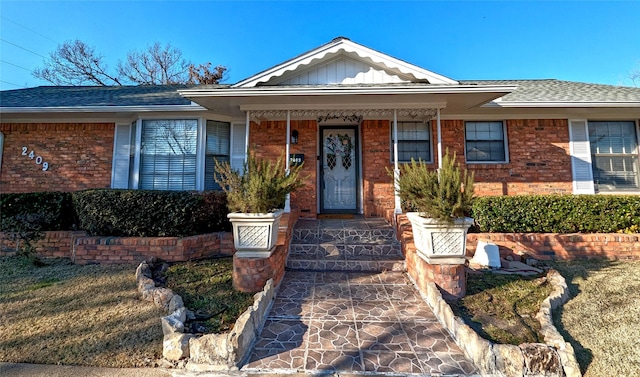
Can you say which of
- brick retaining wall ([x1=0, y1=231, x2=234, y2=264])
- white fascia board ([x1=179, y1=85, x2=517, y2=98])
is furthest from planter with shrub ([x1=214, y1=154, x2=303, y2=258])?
white fascia board ([x1=179, y1=85, x2=517, y2=98])

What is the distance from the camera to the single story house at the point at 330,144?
6.90 m

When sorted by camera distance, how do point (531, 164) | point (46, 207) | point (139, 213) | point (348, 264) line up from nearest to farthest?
point (348, 264) < point (139, 213) < point (46, 207) < point (531, 164)

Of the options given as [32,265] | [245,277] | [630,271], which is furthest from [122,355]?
[630,271]

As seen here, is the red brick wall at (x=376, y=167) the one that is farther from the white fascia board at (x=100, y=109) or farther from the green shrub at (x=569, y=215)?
the white fascia board at (x=100, y=109)

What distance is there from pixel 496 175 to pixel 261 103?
19.4 ft

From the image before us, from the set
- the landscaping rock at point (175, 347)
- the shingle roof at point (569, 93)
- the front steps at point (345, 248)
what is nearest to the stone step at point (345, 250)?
the front steps at point (345, 248)

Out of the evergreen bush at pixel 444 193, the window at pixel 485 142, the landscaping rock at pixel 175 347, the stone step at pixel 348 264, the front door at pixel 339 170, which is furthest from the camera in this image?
the front door at pixel 339 170

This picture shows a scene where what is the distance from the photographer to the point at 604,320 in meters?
3.03

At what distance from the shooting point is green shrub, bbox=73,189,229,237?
493 centimetres

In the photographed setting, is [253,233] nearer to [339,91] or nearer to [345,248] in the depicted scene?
[345,248]

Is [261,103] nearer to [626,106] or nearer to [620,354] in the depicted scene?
[620,354]

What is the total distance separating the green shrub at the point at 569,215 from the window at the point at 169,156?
668cm

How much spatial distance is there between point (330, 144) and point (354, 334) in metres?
5.37

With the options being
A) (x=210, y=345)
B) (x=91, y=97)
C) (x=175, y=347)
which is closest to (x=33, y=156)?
(x=91, y=97)
